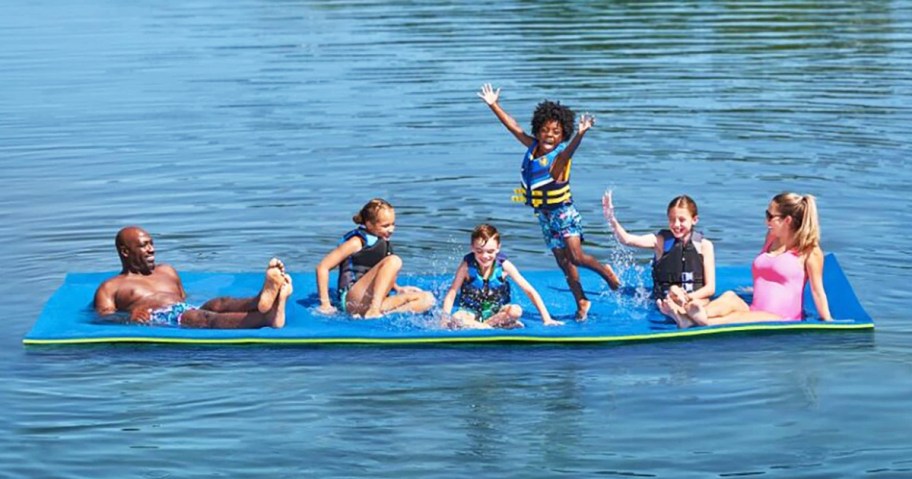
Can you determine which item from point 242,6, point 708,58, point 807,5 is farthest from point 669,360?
point 242,6

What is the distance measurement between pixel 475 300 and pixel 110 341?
9.33 feet

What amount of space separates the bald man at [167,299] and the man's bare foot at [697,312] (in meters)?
3.03

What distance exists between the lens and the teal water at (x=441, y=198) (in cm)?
1060

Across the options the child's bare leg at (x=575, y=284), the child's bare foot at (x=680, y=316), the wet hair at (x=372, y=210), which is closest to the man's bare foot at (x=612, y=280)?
the child's bare leg at (x=575, y=284)

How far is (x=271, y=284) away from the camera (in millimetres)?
12555

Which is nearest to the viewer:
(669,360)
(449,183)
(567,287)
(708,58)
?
(669,360)

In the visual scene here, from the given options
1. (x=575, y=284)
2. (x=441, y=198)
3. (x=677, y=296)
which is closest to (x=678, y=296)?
(x=677, y=296)

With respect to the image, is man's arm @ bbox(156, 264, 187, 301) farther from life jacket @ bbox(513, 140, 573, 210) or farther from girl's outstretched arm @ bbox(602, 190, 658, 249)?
girl's outstretched arm @ bbox(602, 190, 658, 249)

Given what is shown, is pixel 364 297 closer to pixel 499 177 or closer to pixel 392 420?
pixel 392 420

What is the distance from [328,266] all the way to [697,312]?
3.02m

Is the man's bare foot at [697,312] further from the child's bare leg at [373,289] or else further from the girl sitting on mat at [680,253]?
the child's bare leg at [373,289]

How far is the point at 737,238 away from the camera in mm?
16203

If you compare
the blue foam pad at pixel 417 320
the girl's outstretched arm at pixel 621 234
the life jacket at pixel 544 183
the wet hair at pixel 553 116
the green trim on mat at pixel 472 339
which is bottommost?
the green trim on mat at pixel 472 339

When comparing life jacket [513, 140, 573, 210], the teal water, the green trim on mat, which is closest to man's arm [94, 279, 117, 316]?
the teal water
